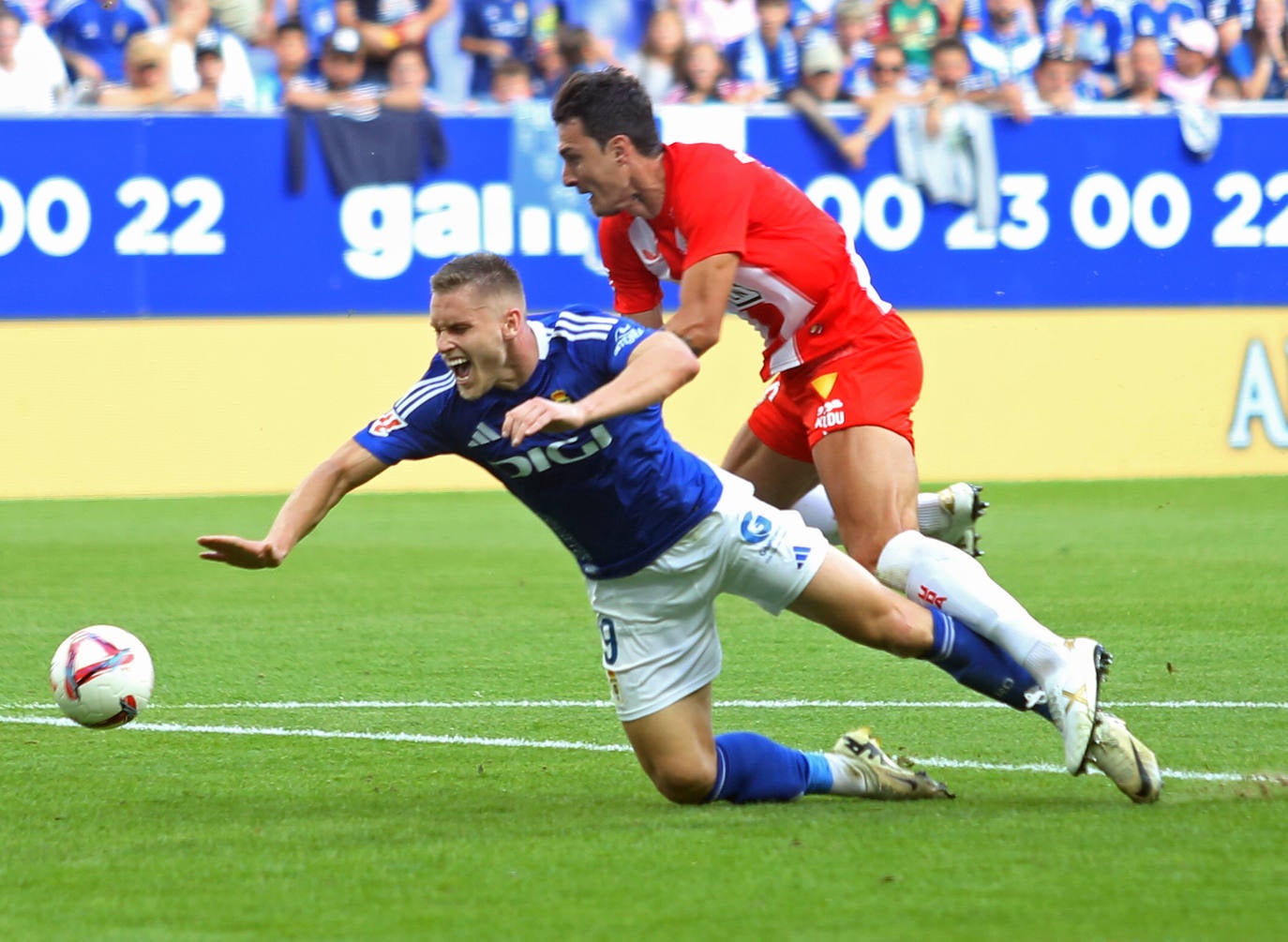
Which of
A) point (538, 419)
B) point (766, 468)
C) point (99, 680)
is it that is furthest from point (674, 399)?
point (538, 419)

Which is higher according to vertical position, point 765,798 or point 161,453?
point 765,798

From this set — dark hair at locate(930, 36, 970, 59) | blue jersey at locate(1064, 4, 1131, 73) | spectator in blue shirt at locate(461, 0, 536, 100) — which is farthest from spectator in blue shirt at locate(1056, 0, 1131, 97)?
spectator in blue shirt at locate(461, 0, 536, 100)

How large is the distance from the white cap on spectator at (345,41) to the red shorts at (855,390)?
942 cm

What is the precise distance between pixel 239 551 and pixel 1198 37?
14.0 metres

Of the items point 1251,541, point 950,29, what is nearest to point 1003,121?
point 950,29

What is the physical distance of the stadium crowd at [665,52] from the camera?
14.6 meters

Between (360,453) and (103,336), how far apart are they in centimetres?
980

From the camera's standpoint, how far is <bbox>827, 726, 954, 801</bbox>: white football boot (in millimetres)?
5102

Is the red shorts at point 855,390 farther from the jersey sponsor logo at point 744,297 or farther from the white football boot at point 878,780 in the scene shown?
the white football boot at point 878,780

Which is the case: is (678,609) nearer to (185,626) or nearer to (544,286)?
(185,626)

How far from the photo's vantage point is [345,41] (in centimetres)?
1505

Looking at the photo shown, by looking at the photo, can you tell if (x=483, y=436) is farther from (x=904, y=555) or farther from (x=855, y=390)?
(x=855, y=390)

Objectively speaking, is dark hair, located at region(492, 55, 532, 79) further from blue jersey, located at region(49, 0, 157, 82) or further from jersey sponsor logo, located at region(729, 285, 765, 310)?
jersey sponsor logo, located at region(729, 285, 765, 310)

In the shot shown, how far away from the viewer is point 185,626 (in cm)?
880
